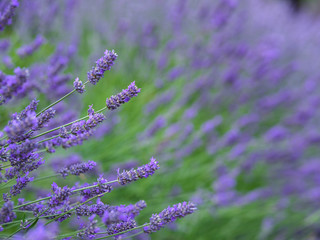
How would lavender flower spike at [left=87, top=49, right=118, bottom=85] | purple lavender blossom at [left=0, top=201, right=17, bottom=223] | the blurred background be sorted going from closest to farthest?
purple lavender blossom at [left=0, top=201, right=17, bottom=223]
lavender flower spike at [left=87, top=49, right=118, bottom=85]
the blurred background

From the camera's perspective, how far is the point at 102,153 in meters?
2.12

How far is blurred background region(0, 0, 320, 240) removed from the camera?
2.12 metres

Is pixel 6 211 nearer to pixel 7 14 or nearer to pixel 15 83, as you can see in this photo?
pixel 15 83

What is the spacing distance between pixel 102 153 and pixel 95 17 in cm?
210

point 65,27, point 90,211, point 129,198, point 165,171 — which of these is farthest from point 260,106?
point 90,211

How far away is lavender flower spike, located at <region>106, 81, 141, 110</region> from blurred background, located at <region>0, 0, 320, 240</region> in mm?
738

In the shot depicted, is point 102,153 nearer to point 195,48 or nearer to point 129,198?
point 129,198

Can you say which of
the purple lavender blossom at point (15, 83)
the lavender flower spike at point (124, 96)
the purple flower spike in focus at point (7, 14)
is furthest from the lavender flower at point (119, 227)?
the purple flower spike in focus at point (7, 14)

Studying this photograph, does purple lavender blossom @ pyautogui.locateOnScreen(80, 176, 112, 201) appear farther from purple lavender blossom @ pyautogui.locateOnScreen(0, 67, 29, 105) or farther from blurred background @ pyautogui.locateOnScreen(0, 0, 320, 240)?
blurred background @ pyautogui.locateOnScreen(0, 0, 320, 240)

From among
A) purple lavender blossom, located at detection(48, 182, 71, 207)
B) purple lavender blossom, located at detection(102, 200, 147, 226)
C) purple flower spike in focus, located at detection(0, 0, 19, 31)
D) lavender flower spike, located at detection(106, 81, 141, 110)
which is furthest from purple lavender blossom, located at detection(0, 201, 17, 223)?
purple flower spike in focus, located at detection(0, 0, 19, 31)

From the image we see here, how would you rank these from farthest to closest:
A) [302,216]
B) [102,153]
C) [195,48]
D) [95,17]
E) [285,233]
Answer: [95,17], [195,48], [302,216], [285,233], [102,153]

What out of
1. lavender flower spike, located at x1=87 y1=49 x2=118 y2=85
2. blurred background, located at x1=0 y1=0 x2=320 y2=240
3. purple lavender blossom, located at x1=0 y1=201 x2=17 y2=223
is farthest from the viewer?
blurred background, located at x1=0 y1=0 x2=320 y2=240

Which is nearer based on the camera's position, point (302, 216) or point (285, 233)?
point (285, 233)

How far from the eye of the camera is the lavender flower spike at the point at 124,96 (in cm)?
80
